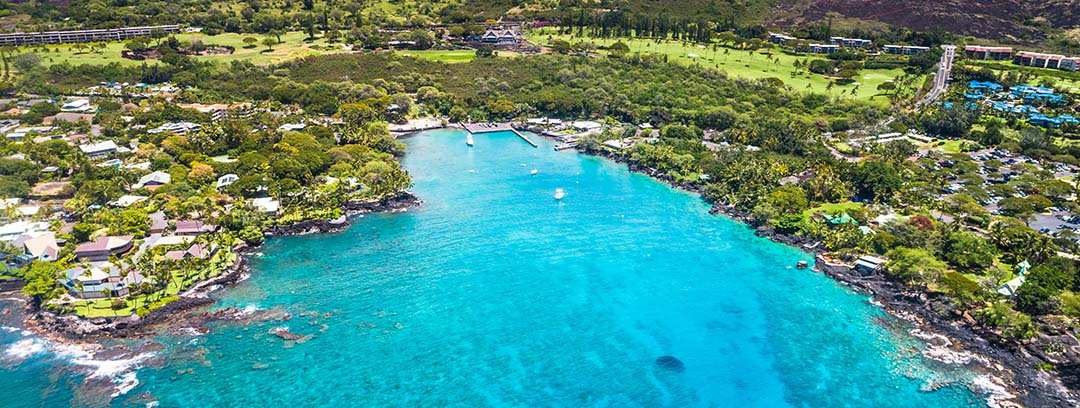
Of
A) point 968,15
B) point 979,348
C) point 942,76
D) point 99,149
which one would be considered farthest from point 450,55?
point 968,15

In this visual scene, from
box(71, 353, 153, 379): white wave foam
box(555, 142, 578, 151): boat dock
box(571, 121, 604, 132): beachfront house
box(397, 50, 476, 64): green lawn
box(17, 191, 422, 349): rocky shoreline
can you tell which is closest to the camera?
box(71, 353, 153, 379): white wave foam

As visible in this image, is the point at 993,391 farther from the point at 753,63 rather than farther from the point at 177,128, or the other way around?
the point at 753,63

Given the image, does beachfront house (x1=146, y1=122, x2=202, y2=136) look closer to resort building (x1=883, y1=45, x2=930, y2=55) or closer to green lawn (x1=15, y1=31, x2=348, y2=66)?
green lawn (x1=15, y1=31, x2=348, y2=66)

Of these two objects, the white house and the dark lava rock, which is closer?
the dark lava rock

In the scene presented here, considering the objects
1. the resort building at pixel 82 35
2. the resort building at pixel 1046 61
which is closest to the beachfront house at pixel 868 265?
the resort building at pixel 1046 61

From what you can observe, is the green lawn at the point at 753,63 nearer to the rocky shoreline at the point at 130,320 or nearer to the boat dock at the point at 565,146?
the boat dock at the point at 565,146

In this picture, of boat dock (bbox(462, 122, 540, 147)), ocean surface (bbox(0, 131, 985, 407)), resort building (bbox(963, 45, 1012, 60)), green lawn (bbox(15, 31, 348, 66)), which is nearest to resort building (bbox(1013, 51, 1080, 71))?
resort building (bbox(963, 45, 1012, 60))

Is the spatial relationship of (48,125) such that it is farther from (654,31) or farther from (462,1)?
(654,31)
